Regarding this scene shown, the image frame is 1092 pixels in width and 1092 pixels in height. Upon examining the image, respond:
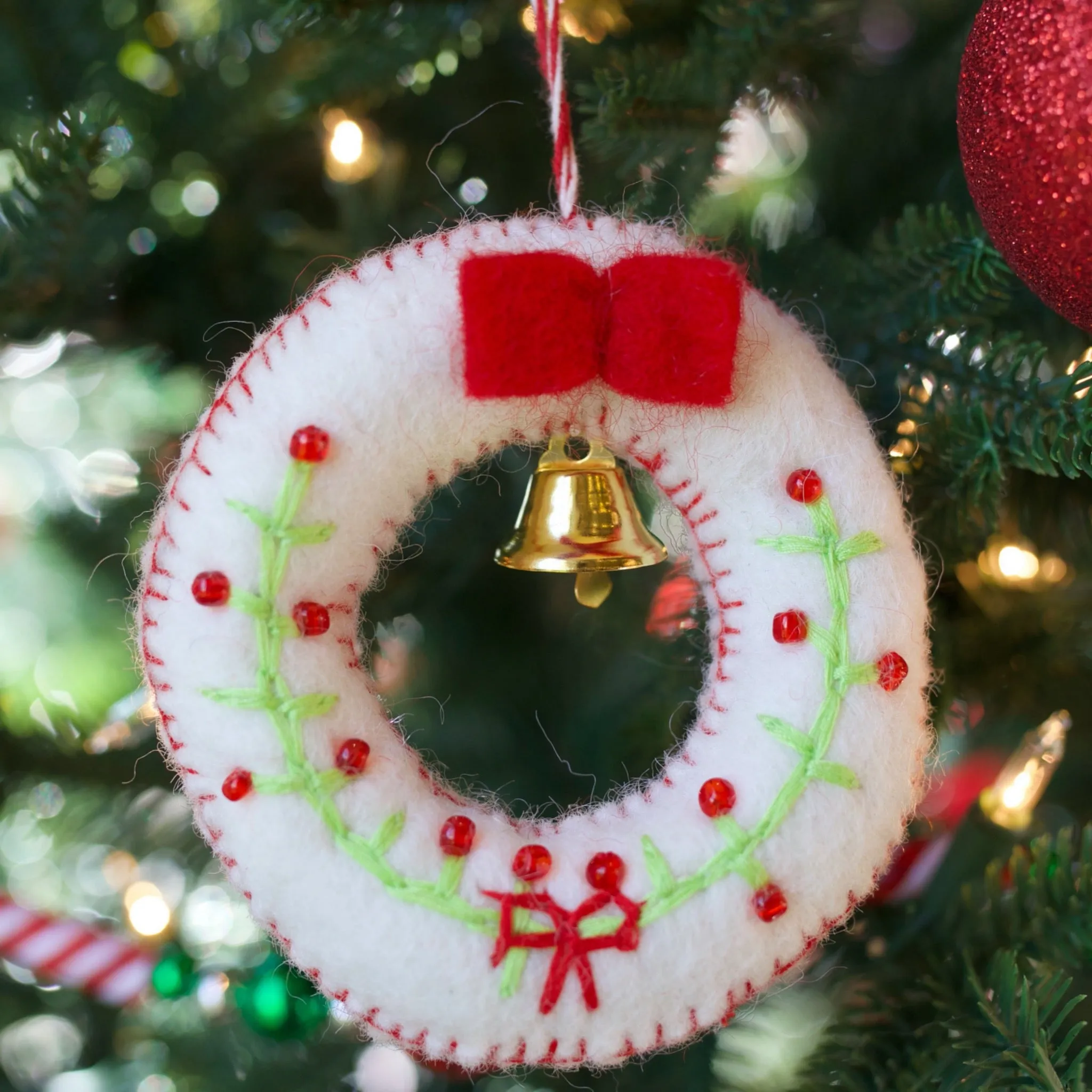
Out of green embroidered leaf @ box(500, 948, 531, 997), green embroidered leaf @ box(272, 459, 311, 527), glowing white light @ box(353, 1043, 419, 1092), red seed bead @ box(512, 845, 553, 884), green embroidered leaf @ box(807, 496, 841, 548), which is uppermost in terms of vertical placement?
green embroidered leaf @ box(807, 496, 841, 548)

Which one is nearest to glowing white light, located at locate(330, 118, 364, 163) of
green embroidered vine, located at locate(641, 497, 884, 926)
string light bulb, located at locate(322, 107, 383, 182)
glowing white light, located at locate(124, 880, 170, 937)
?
string light bulb, located at locate(322, 107, 383, 182)

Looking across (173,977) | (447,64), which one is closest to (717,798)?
(173,977)

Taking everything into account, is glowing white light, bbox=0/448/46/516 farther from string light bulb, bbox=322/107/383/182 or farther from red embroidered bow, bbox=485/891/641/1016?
red embroidered bow, bbox=485/891/641/1016

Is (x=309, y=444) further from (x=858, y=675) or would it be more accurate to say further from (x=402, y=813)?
(x=858, y=675)

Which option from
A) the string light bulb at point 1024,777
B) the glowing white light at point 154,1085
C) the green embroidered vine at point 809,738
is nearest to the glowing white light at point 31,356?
the green embroidered vine at point 809,738

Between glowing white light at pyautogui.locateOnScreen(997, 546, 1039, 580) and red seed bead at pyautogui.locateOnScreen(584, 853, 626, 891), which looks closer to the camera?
red seed bead at pyautogui.locateOnScreen(584, 853, 626, 891)

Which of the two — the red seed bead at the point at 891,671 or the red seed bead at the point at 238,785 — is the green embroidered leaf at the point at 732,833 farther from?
the red seed bead at the point at 238,785

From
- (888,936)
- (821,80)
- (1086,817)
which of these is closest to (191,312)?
(821,80)
